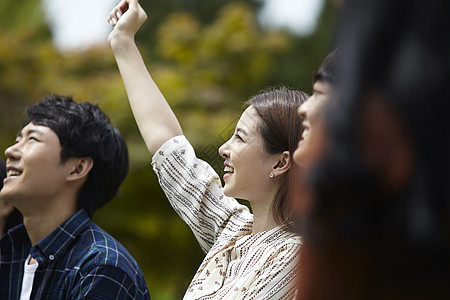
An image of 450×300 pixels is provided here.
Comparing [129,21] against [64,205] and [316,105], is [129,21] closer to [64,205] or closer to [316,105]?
[64,205]

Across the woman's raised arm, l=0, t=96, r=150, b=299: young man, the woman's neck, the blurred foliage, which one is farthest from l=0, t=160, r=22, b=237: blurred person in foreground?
the blurred foliage

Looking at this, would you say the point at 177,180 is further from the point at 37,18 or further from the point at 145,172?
the point at 37,18

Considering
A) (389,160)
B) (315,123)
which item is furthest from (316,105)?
(389,160)

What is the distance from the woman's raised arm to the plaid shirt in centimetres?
57

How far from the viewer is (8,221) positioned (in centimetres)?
339

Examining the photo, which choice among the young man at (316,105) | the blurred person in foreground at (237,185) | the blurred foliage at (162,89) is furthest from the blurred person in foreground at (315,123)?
the blurred foliage at (162,89)

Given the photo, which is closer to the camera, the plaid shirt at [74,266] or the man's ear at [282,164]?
the man's ear at [282,164]

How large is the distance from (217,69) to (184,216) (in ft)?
20.5

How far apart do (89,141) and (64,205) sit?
0.33m

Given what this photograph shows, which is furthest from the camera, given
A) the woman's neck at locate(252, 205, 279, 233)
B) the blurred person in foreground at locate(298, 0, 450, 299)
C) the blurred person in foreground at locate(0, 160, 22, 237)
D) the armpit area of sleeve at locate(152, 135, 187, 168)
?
the blurred person in foreground at locate(0, 160, 22, 237)

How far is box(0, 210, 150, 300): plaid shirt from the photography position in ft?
8.84

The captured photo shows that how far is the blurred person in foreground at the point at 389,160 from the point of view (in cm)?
71

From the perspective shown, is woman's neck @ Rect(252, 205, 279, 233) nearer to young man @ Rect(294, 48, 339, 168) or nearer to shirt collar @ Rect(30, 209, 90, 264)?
young man @ Rect(294, 48, 339, 168)

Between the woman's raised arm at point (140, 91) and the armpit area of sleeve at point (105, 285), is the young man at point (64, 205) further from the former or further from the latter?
the woman's raised arm at point (140, 91)
